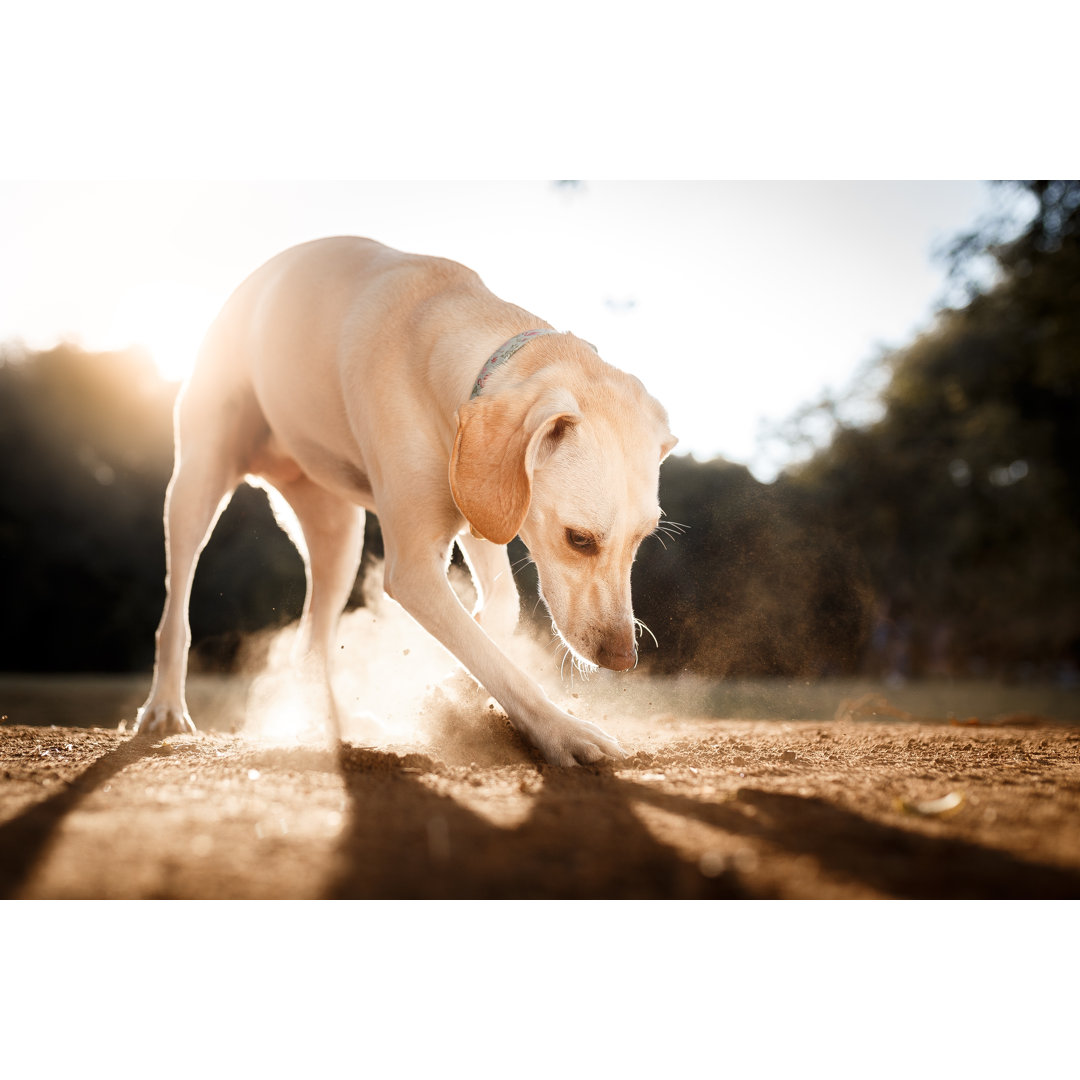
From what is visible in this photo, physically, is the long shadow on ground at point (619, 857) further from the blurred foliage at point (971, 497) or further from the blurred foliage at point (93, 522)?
the blurred foliage at point (971, 497)

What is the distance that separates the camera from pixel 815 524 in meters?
4.92

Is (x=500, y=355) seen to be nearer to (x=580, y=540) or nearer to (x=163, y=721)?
(x=580, y=540)

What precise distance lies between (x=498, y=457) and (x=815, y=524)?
132 inches

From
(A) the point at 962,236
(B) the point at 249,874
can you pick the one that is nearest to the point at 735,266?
(A) the point at 962,236

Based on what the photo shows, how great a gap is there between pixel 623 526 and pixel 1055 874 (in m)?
1.15

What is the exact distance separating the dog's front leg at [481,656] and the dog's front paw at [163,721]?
44.5 inches

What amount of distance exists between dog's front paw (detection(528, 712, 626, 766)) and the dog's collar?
0.84 metres

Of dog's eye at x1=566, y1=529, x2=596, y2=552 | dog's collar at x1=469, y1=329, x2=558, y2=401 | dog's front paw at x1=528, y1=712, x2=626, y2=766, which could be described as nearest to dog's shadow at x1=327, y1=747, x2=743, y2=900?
dog's front paw at x1=528, y1=712, x2=626, y2=766

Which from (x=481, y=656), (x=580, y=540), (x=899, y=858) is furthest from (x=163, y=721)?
(x=899, y=858)

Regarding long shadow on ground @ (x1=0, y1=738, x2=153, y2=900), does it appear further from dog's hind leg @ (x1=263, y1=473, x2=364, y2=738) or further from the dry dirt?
dog's hind leg @ (x1=263, y1=473, x2=364, y2=738)

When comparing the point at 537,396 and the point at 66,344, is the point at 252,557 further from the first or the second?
the point at 537,396

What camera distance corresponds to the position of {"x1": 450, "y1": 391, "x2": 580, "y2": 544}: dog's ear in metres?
2.03

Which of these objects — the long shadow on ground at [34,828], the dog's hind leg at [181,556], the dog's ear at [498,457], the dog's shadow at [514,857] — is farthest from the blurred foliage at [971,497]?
the long shadow on ground at [34,828]

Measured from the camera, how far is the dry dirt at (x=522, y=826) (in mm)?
1221
